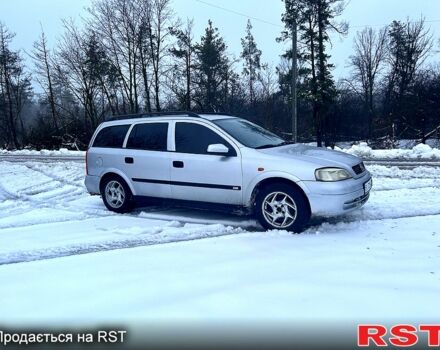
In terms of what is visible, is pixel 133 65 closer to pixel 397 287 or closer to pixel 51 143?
pixel 51 143

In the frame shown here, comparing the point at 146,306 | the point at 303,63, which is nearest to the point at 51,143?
the point at 303,63

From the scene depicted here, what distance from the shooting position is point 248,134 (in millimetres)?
6715

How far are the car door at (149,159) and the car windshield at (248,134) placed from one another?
41.2 inches

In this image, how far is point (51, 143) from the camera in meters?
31.5

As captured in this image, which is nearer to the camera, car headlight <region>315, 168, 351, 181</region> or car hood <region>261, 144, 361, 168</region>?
car headlight <region>315, 168, 351, 181</region>

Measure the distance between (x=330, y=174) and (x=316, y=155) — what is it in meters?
0.52

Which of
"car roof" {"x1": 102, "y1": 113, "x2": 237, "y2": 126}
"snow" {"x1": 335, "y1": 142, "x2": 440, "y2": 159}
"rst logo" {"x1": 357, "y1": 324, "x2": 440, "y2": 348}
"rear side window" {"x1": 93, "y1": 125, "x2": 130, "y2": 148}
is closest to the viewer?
"rst logo" {"x1": 357, "y1": 324, "x2": 440, "y2": 348}

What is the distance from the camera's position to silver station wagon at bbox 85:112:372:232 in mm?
5734

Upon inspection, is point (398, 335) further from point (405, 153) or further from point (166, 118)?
point (405, 153)

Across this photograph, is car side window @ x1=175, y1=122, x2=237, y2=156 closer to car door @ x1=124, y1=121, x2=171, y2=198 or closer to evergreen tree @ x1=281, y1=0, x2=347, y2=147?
car door @ x1=124, y1=121, x2=171, y2=198

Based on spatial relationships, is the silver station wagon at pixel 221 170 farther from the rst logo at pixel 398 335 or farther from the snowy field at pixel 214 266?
the rst logo at pixel 398 335

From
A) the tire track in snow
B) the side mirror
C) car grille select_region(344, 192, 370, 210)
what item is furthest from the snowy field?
the side mirror

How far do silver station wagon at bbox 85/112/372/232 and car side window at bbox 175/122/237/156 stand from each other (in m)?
0.02

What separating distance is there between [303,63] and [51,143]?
22.1 meters
